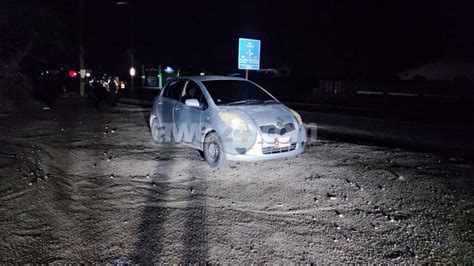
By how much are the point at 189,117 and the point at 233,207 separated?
2.95 meters

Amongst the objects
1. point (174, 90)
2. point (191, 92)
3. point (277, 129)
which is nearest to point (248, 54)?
point (174, 90)

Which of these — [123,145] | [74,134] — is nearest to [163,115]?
[123,145]

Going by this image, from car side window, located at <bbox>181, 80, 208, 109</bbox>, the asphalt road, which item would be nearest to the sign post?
car side window, located at <bbox>181, 80, 208, 109</bbox>

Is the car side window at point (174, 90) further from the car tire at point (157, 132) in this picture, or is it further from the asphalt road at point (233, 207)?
the asphalt road at point (233, 207)

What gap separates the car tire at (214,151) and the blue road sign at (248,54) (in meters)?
14.5

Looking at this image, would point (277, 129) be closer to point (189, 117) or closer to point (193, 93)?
point (189, 117)

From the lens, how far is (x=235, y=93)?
770 cm

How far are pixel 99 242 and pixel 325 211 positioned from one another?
2.85 meters

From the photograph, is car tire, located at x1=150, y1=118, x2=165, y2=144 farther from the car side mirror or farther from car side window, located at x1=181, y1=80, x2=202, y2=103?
the car side mirror

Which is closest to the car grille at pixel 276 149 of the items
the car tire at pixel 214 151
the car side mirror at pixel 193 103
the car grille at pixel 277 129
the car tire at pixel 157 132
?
the car grille at pixel 277 129

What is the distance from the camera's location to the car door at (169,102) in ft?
27.4

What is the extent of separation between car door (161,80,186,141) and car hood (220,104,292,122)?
1.86 meters

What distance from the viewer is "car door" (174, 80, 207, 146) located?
7.34 meters

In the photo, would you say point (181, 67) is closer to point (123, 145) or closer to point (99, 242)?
point (123, 145)
